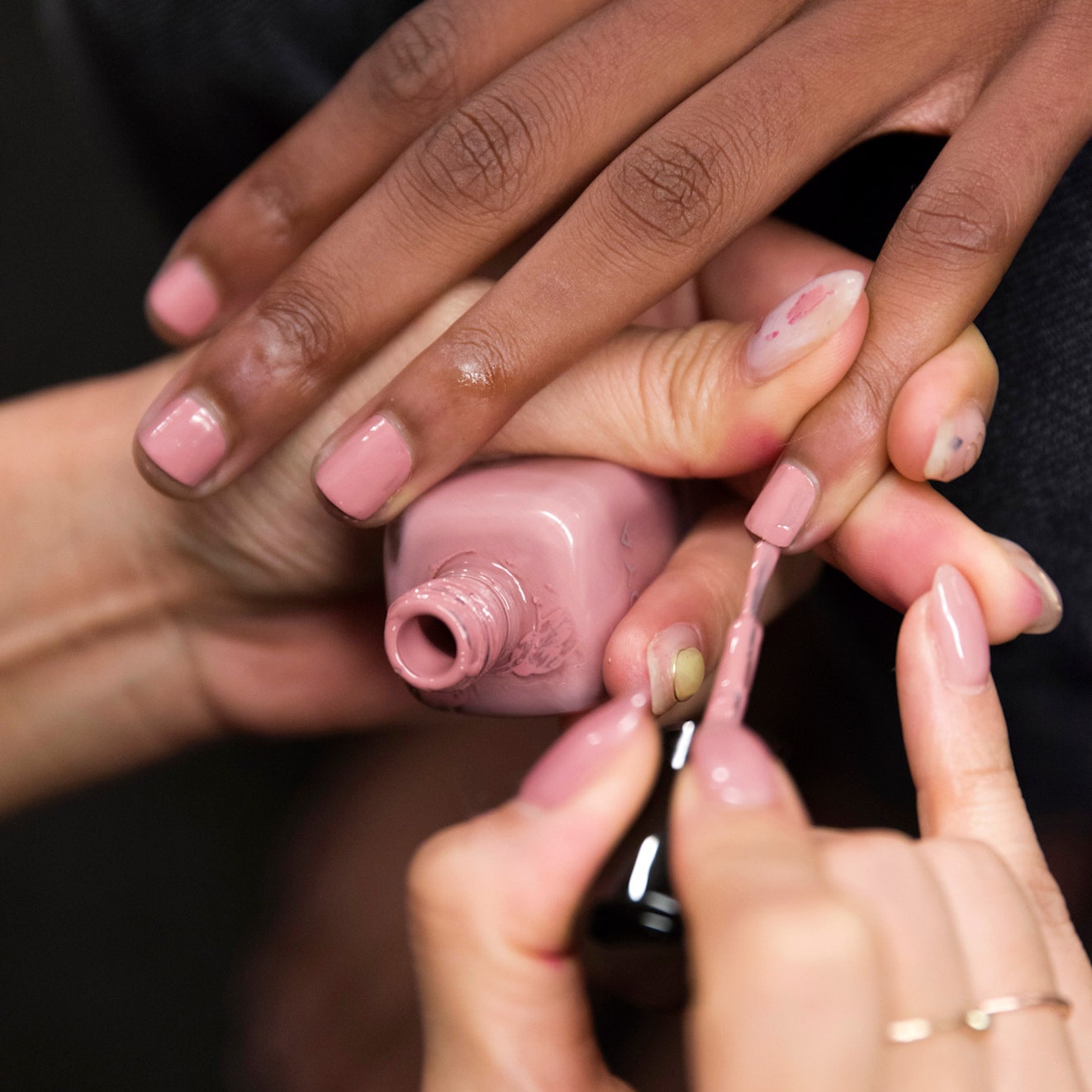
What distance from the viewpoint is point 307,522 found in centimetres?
67

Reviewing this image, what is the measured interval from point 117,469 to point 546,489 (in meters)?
0.39

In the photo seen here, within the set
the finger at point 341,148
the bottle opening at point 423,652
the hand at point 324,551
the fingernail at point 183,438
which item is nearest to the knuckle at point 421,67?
the finger at point 341,148

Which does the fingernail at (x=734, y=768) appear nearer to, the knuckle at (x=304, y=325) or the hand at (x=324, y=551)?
the hand at (x=324, y=551)

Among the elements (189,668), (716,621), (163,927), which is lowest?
(163,927)

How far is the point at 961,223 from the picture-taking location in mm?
525

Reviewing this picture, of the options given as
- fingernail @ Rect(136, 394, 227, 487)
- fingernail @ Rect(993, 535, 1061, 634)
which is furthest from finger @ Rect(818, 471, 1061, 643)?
fingernail @ Rect(136, 394, 227, 487)

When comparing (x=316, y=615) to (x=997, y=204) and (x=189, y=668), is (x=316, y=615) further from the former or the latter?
(x=997, y=204)

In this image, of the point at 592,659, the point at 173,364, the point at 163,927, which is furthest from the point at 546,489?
the point at 163,927

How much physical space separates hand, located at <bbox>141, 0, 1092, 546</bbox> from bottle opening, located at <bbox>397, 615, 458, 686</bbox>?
0.08 m

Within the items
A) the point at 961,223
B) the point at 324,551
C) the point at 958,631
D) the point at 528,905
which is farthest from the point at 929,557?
the point at 324,551

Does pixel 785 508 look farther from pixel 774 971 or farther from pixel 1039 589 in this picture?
pixel 774 971

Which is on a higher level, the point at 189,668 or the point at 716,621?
the point at 716,621

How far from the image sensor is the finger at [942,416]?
0.51 m

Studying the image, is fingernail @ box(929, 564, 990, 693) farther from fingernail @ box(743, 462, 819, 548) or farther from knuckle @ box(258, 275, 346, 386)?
knuckle @ box(258, 275, 346, 386)
